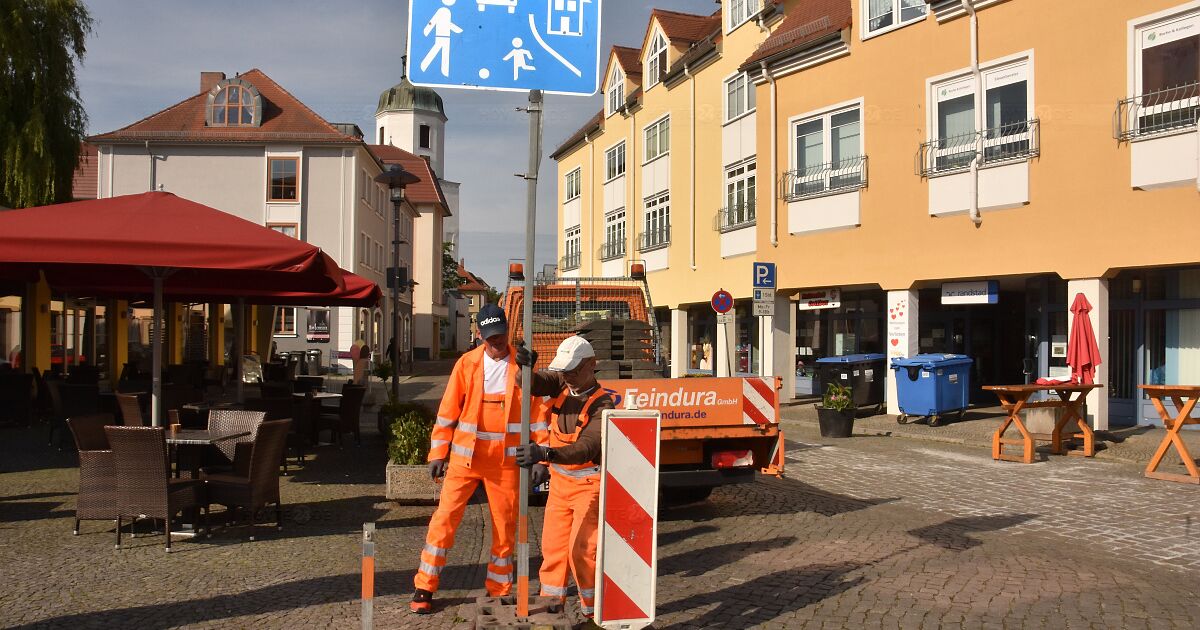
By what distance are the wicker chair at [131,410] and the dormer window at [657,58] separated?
959 inches

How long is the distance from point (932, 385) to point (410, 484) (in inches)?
457

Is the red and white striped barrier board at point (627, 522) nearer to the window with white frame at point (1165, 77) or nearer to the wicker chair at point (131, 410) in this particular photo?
the wicker chair at point (131, 410)

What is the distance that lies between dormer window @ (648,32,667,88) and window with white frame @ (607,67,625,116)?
3.07 meters

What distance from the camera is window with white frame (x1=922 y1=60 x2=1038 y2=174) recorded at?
17.6 m

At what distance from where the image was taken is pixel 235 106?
132ft

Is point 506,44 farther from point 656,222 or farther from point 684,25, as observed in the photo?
point 684,25

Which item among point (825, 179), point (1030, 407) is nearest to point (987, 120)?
point (825, 179)

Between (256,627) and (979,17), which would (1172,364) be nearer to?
(979,17)

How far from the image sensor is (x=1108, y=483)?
11461 millimetres

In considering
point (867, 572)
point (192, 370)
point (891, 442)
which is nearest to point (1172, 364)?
point (891, 442)

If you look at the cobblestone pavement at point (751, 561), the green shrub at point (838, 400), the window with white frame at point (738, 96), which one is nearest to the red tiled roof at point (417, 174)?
the window with white frame at point (738, 96)

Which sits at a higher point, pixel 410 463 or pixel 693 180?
pixel 693 180

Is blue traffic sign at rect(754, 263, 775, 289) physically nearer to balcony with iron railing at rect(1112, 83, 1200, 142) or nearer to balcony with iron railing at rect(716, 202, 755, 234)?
balcony with iron railing at rect(716, 202, 755, 234)

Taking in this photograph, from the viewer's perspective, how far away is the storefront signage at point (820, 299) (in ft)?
72.6
